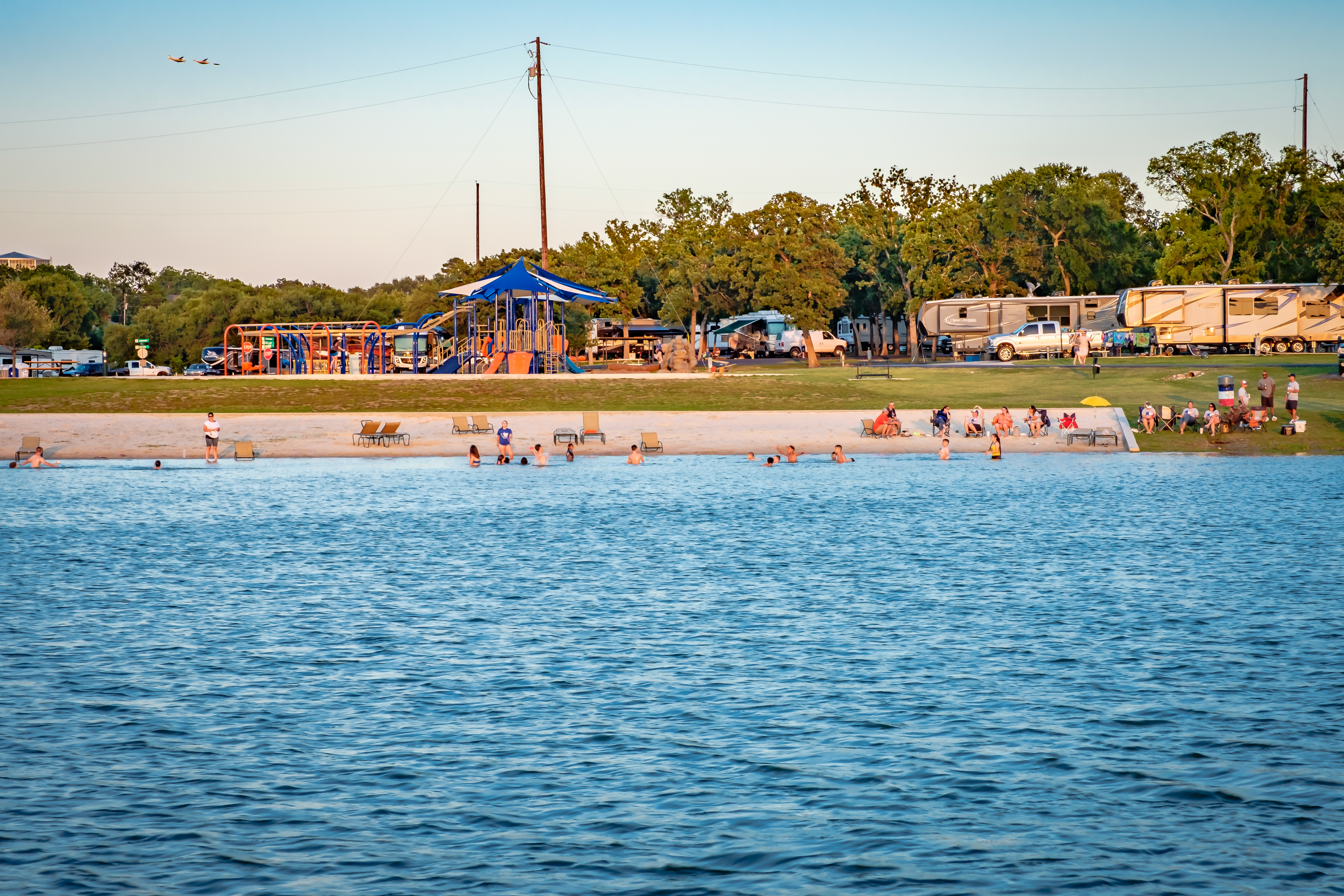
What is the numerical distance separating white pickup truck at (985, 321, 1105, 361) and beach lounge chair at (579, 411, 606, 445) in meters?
32.5

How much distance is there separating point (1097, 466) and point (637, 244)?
6834cm

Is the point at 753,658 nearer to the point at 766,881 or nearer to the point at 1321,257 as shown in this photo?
the point at 766,881

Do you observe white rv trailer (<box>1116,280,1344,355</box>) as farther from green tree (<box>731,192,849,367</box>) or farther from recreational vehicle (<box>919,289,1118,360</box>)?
green tree (<box>731,192,849,367</box>)

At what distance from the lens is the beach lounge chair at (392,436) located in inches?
1822

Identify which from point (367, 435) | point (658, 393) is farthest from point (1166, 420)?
point (367, 435)

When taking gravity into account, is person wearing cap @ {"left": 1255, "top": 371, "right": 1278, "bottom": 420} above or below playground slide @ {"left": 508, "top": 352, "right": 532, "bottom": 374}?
below

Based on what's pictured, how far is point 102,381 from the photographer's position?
5897cm

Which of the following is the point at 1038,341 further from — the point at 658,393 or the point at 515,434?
the point at 515,434

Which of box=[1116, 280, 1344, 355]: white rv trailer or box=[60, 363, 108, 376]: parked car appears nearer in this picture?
box=[1116, 280, 1344, 355]: white rv trailer

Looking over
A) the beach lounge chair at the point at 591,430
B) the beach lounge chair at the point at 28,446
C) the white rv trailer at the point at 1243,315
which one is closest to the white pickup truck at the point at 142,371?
the beach lounge chair at the point at 28,446

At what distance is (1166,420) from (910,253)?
4362 cm

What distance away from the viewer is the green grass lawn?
52344 millimetres

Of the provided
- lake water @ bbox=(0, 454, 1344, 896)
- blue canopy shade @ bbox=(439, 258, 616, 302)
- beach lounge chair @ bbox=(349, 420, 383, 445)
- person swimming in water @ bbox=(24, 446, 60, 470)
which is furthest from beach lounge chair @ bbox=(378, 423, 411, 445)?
lake water @ bbox=(0, 454, 1344, 896)

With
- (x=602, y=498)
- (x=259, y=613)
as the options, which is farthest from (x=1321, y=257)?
(x=259, y=613)
